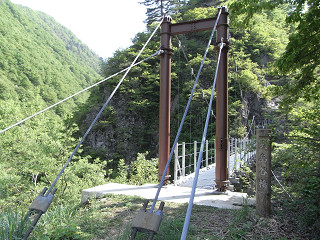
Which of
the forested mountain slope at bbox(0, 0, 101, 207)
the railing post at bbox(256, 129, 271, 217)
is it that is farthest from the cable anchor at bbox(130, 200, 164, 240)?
the forested mountain slope at bbox(0, 0, 101, 207)

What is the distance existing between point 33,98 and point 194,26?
7272 mm

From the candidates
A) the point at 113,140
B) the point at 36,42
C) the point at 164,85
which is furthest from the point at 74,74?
the point at 164,85

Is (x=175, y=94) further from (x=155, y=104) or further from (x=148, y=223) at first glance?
(x=148, y=223)

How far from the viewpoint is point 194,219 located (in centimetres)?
268

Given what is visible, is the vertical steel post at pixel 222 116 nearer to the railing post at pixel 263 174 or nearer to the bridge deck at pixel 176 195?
the bridge deck at pixel 176 195

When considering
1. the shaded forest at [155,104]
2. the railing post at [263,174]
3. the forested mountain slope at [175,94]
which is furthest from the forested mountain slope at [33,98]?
the railing post at [263,174]

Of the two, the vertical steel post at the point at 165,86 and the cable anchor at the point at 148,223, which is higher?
the vertical steel post at the point at 165,86

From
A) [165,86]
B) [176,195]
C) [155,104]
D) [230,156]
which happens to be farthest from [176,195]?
[155,104]

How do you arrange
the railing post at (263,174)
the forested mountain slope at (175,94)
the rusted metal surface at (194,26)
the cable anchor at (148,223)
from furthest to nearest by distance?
the forested mountain slope at (175,94)
the rusted metal surface at (194,26)
the railing post at (263,174)
the cable anchor at (148,223)

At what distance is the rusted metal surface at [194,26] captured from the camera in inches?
170

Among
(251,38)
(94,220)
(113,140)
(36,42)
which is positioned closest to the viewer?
(94,220)

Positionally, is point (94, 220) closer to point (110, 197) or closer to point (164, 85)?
point (110, 197)

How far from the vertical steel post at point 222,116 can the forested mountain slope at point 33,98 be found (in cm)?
457

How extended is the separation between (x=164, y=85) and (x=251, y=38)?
17.4 metres
